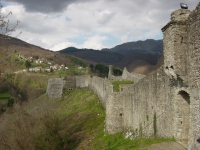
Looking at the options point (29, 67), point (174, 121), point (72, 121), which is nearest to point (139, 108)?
point (174, 121)

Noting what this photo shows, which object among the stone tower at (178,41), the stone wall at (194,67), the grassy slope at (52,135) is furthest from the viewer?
the grassy slope at (52,135)

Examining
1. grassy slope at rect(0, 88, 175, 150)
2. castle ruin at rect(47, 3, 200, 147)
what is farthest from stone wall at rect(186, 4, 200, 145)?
grassy slope at rect(0, 88, 175, 150)

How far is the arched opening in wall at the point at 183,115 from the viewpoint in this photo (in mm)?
13930

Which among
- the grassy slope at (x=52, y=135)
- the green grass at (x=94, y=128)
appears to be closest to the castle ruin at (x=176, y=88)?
the green grass at (x=94, y=128)

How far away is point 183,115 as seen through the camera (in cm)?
1400

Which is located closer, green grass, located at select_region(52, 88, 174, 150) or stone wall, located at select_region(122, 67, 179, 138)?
stone wall, located at select_region(122, 67, 179, 138)

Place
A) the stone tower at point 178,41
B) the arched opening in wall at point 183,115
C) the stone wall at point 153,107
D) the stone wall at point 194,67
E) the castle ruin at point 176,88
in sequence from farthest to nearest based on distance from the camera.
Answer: the stone wall at point 153,107 → the arched opening in wall at point 183,115 → the stone tower at point 178,41 → the castle ruin at point 176,88 → the stone wall at point 194,67

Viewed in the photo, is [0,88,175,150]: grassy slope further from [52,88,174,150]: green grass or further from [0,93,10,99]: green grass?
[0,93,10,99]: green grass

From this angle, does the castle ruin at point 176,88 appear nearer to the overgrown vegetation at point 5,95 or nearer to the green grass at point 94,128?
the green grass at point 94,128

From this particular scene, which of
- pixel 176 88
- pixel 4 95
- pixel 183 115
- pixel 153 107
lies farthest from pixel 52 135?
pixel 4 95

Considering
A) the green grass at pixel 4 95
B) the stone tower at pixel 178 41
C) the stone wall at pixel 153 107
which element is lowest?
the green grass at pixel 4 95

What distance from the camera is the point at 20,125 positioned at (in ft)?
86.5

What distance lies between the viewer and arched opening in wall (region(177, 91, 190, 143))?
13.9 m

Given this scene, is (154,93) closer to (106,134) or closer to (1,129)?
(106,134)
